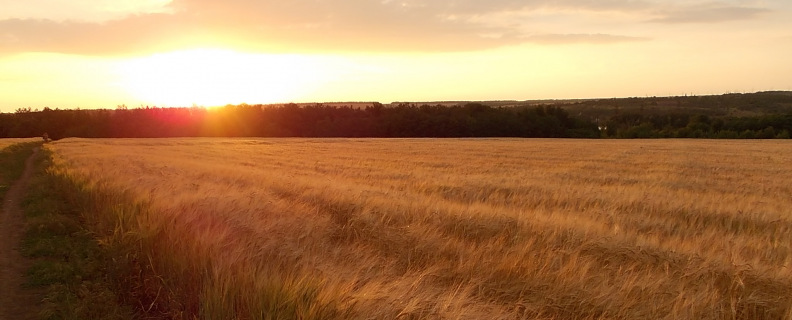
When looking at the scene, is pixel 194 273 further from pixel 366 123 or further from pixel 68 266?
pixel 366 123

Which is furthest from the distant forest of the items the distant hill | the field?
the field

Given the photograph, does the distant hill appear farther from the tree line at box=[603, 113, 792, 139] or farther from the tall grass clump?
the tall grass clump

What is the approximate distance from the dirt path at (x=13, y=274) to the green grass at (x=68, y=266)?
0.12 m

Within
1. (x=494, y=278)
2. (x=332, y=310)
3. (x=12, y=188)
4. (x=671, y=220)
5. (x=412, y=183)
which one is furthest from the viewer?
(x=12, y=188)

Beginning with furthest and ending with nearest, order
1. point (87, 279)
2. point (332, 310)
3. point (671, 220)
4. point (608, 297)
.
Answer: point (671, 220)
point (87, 279)
point (608, 297)
point (332, 310)

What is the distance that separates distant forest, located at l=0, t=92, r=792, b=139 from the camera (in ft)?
275

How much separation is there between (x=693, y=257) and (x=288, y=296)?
4.15 meters

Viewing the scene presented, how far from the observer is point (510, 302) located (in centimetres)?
441

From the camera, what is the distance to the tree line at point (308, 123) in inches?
3359

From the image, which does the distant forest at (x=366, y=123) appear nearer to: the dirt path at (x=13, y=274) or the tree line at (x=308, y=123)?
the tree line at (x=308, y=123)

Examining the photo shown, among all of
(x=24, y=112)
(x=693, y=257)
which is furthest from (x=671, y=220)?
(x=24, y=112)

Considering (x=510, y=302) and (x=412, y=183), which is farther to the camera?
(x=412, y=183)

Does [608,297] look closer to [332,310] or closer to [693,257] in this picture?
[693,257]

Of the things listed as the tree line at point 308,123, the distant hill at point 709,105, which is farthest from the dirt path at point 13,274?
the distant hill at point 709,105
